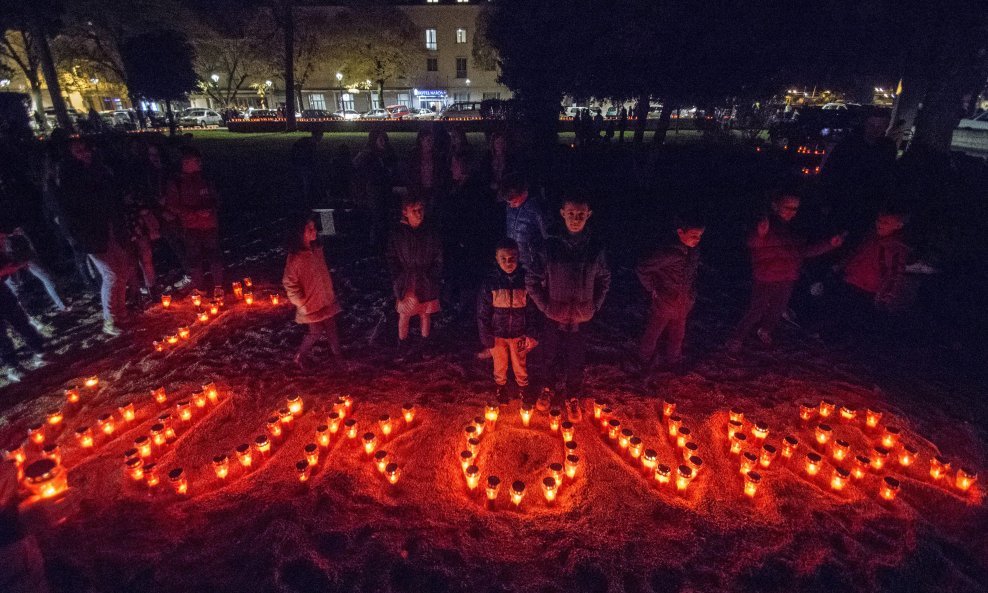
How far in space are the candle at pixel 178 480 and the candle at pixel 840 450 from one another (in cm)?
560

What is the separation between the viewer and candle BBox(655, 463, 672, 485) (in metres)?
4.00

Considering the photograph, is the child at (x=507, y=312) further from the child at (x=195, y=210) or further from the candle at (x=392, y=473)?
the child at (x=195, y=210)

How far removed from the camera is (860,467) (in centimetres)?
414

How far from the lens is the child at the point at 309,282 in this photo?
4809mm

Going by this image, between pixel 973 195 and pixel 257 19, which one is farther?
pixel 257 19

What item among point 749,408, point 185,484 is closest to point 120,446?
point 185,484

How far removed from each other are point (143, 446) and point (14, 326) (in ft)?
9.71

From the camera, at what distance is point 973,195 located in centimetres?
920

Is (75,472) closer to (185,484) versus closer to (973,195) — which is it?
(185,484)

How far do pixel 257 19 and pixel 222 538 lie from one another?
2087 inches

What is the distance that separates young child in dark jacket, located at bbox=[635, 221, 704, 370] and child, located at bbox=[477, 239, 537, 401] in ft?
4.23

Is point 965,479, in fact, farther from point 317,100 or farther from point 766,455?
point 317,100

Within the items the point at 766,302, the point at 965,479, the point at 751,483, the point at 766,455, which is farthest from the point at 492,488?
the point at 766,302

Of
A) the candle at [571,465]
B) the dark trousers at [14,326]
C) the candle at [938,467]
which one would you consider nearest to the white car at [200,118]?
the dark trousers at [14,326]
